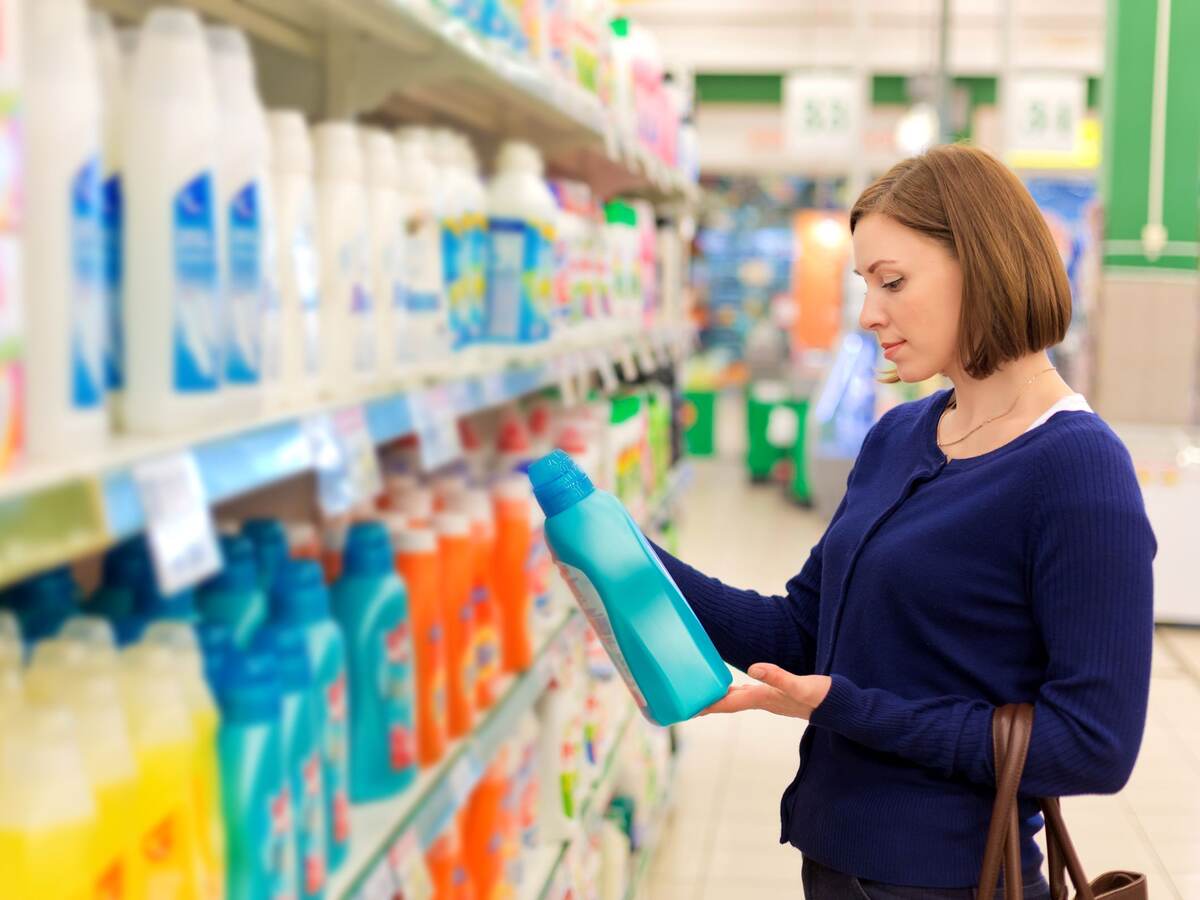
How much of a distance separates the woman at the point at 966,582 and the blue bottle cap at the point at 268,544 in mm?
534

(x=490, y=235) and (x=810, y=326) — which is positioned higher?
(x=490, y=235)

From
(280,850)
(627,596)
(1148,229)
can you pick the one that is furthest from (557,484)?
(1148,229)

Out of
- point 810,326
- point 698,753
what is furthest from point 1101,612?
point 810,326

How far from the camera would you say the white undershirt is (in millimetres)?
1436

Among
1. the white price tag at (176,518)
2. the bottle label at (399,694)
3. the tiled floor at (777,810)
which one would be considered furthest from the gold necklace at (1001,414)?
the tiled floor at (777,810)

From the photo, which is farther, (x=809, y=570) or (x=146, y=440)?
(x=809, y=570)

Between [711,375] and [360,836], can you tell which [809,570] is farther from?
[711,375]

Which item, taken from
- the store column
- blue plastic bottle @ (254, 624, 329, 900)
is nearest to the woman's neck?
blue plastic bottle @ (254, 624, 329, 900)

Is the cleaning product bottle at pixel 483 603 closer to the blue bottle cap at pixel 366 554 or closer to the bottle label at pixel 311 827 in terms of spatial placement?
the blue bottle cap at pixel 366 554

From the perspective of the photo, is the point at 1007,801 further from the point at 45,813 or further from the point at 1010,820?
the point at 45,813

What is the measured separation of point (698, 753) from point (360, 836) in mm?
3141

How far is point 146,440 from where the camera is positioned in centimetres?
97

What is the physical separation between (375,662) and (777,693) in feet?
1.55

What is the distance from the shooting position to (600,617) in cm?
146
